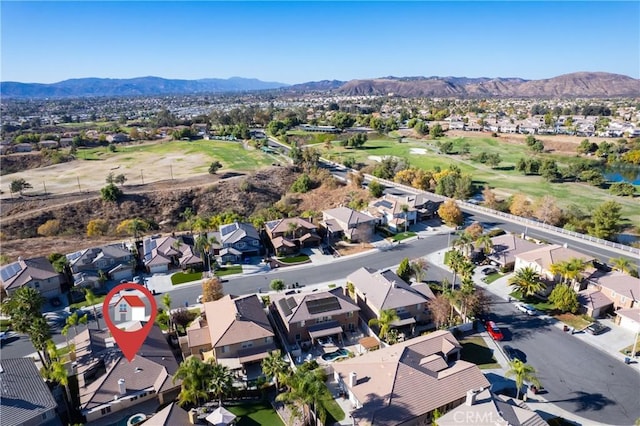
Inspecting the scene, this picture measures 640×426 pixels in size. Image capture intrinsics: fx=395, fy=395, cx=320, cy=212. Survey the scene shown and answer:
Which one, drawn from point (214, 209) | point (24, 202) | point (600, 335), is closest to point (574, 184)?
point (600, 335)

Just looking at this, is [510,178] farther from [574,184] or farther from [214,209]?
[214,209]

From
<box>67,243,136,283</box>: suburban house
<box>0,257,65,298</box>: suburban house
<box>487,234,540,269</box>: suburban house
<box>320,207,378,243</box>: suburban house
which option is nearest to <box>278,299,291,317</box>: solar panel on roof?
<box>320,207,378,243</box>: suburban house

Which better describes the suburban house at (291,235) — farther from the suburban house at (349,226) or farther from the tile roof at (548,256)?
the tile roof at (548,256)

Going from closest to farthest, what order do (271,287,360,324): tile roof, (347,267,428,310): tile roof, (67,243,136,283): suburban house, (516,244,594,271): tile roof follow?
(271,287,360,324): tile roof, (347,267,428,310): tile roof, (516,244,594,271): tile roof, (67,243,136,283): suburban house

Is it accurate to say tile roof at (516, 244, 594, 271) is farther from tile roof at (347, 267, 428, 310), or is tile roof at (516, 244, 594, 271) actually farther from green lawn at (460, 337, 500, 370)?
tile roof at (347, 267, 428, 310)

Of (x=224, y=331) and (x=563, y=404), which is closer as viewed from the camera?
(x=563, y=404)

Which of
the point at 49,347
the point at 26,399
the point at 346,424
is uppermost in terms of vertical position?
the point at 49,347
